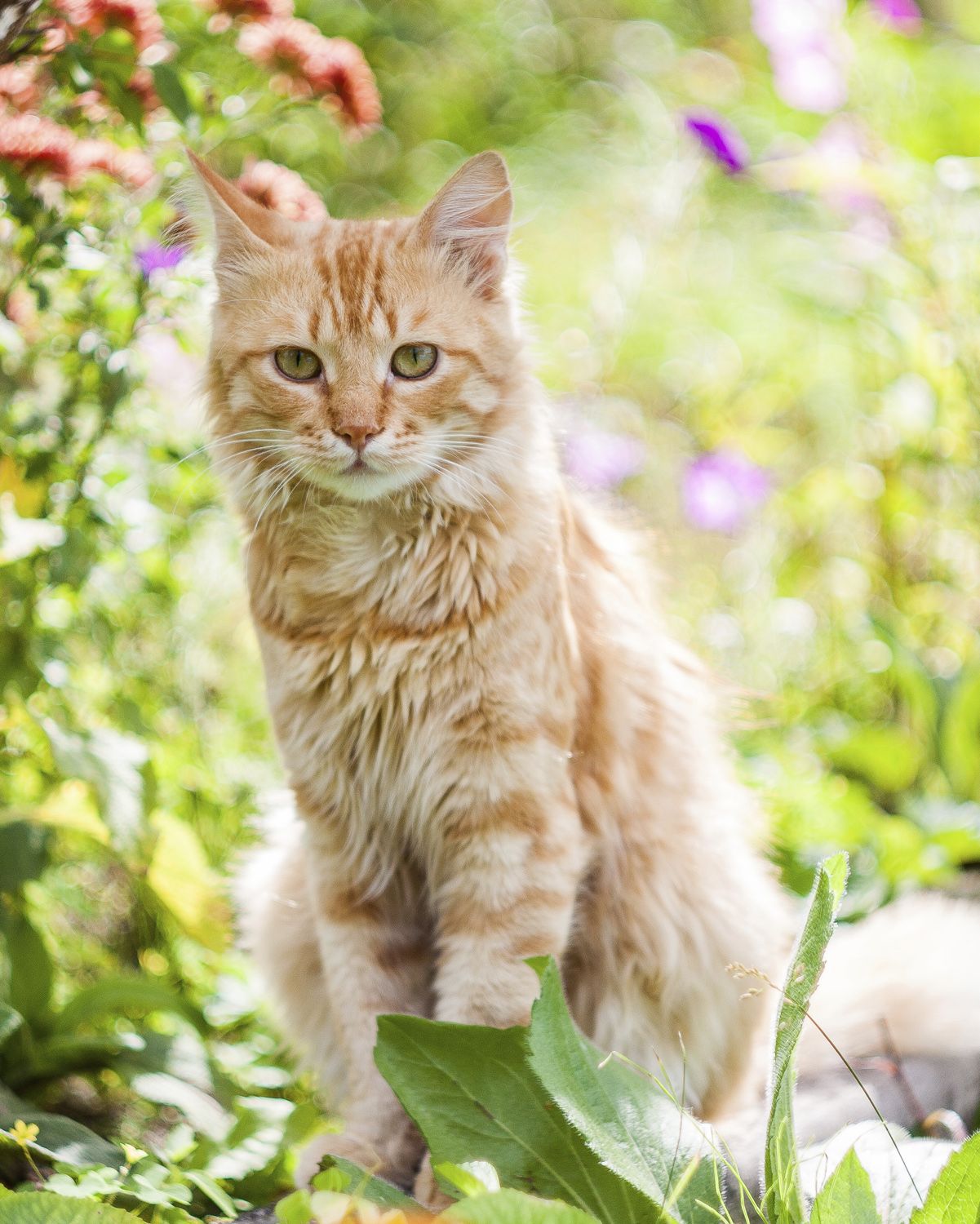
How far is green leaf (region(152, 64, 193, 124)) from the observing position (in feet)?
5.53

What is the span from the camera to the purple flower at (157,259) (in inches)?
76.5

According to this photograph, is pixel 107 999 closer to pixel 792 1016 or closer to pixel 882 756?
pixel 792 1016

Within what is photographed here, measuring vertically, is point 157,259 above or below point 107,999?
above

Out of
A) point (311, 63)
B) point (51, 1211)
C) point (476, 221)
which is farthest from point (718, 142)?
point (51, 1211)

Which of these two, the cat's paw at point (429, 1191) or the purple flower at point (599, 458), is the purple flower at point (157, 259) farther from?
the purple flower at point (599, 458)

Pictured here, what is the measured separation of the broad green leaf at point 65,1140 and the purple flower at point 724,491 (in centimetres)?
242

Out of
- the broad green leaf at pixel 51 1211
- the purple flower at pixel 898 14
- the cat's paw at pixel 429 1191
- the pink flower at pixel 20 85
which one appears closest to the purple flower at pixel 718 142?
the purple flower at pixel 898 14

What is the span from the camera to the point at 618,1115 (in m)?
1.33

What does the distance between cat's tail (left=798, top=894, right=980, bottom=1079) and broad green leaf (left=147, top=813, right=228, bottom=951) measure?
111 cm

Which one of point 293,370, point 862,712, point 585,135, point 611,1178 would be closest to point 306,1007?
point 611,1178

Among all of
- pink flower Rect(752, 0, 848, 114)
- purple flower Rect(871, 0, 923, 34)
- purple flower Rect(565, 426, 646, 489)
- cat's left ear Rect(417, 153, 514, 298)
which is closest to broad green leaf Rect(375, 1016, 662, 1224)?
cat's left ear Rect(417, 153, 514, 298)

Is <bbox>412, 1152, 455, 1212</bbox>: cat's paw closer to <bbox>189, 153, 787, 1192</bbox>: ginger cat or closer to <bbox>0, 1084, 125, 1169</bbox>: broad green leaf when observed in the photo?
<bbox>189, 153, 787, 1192</bbox>: ginger cat

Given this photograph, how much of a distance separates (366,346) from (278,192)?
68cm

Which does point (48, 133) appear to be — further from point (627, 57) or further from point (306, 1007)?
point (627, 57)
